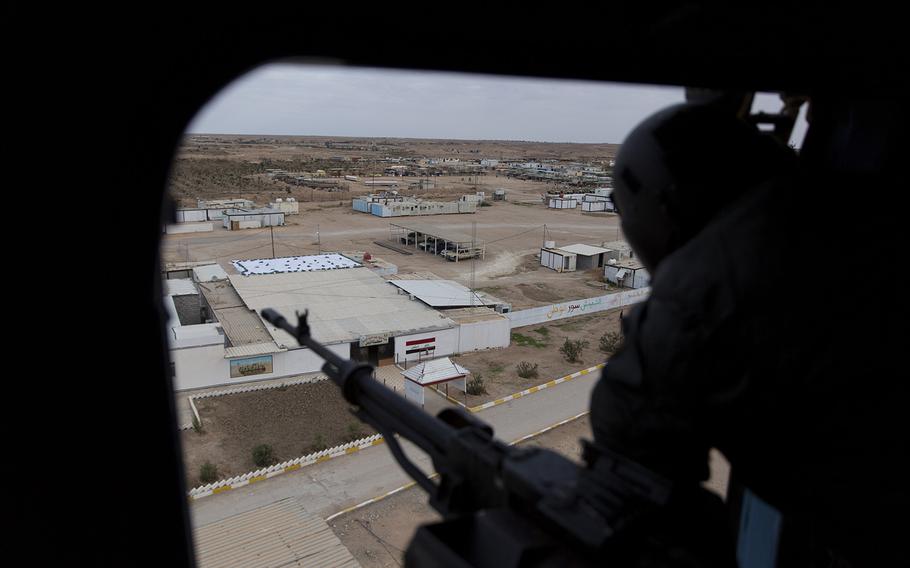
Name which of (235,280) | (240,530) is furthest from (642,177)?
(235,280)

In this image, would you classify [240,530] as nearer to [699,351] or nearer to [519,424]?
[519,424]

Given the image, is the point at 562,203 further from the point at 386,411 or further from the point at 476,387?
the point at 386,411

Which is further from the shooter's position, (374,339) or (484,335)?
(484,335)

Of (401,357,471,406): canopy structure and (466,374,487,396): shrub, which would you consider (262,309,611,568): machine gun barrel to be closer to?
(401,357,471,406): canopy structure

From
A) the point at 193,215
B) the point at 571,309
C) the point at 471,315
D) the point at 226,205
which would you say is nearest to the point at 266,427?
the point at 471,315

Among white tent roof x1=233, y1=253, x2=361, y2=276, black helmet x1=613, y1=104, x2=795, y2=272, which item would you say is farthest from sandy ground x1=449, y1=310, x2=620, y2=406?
black helmet x1=613, y1=104, x2=795, y2=272

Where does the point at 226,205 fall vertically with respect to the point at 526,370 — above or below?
above

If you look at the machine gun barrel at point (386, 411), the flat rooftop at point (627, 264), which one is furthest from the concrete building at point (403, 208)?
the machine gun barrel at point (386, 411)
